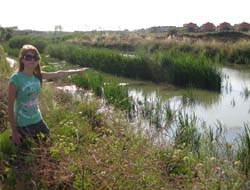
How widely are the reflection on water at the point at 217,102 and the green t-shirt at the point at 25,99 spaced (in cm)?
471

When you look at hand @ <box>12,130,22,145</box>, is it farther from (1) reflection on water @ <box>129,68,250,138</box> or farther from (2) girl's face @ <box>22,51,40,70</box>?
(1) reflection on water @ <box>129,68,250,138</box>

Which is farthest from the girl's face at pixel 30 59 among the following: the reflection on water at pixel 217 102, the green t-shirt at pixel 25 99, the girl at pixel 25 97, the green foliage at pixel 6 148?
the reflection on water at pixel 217 102

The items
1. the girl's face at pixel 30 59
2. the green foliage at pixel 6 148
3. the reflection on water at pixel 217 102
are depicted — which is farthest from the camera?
the reflection on water at pixel 217 102

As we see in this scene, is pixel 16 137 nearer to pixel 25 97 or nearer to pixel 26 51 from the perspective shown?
pixel 25 97

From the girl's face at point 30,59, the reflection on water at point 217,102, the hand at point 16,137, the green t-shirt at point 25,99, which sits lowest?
the reflection on water at point 217,102

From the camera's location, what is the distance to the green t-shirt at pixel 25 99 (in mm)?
4254

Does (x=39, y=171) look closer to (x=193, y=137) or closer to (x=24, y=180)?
(x=24, y=180)

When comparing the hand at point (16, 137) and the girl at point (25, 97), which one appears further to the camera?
the hand at point (16, 137)

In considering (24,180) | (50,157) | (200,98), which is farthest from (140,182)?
(200,98)

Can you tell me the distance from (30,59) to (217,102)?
345 inches

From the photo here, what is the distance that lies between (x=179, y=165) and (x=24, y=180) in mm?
1630

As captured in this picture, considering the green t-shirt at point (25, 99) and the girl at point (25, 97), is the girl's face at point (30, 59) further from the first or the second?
the green t-shirt at point (25, 99)

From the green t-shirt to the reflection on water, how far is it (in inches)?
185

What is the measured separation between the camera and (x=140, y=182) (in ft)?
11.3
